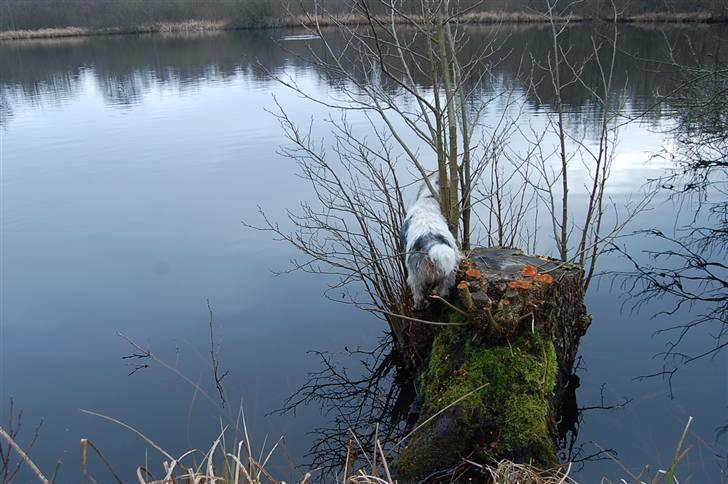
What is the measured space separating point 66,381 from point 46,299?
1827 millimetres

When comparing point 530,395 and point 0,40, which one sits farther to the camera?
point 0,40

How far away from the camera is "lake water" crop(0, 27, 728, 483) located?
4941mm

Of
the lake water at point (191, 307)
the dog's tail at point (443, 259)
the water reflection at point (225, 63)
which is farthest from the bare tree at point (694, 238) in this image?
the dog's tail at point (443, 259)

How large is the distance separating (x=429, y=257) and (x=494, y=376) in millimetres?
802

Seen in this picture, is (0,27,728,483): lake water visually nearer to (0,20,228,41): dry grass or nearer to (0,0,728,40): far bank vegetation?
(0,0,728,40): far bank vegetation

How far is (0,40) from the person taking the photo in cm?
3859

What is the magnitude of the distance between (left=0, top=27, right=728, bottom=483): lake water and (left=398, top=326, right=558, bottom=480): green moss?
2.91 feet

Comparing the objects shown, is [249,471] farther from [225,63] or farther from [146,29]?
[146,29]

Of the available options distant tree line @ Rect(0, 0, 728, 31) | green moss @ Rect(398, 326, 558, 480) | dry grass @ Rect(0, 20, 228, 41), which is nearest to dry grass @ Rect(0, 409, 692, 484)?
green moss @ Rect(398, 326, 558, 480)

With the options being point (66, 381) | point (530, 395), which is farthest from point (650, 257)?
point (66, 381)

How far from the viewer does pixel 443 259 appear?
144 inches

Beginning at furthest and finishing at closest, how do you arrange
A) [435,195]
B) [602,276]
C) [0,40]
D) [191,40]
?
[0,40]
[191,40]
[602,276]
[435,195]

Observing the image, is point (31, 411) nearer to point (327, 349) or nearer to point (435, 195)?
point (327, 349)

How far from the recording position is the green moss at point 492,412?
3.39 metres
